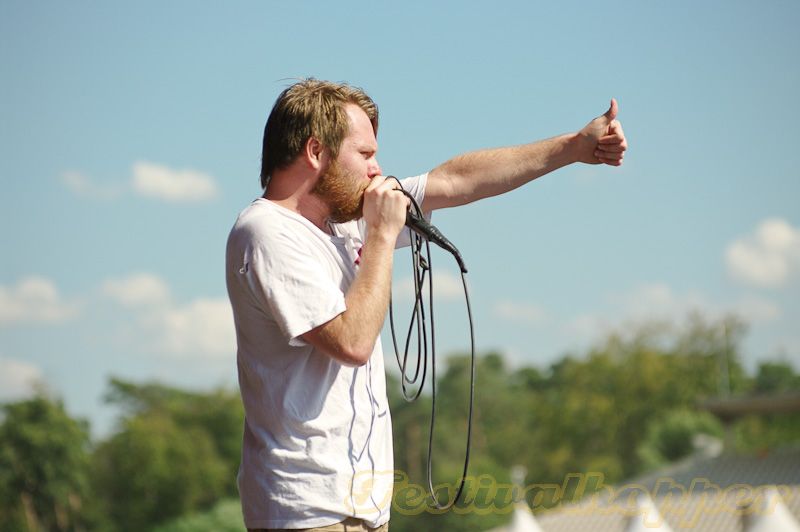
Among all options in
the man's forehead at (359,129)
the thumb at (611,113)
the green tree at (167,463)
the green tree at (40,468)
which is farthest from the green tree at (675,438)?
the man's forehead at (359,129)

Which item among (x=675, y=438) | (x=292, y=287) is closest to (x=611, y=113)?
(x=292, y=287)

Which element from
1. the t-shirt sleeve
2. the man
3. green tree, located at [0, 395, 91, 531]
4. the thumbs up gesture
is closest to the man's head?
the man

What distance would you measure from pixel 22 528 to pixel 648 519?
112 feet

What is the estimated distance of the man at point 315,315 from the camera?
7.64ft

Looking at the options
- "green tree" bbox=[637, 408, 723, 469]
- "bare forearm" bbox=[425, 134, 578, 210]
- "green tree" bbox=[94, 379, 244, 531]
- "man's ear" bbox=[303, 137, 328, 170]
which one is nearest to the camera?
"man's ear" bbox=[303, 137, 328, 170]

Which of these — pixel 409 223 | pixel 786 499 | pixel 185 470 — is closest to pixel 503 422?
pixel 185 470

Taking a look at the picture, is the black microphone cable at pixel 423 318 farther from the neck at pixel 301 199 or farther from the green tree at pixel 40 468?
the green tree at pixel 40 468

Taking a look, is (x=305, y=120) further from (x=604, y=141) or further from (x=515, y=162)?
(x=604, y=141)

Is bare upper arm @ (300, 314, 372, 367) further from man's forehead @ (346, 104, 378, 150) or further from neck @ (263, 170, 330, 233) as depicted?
man's forehead @ (346, 104, 378, 150)

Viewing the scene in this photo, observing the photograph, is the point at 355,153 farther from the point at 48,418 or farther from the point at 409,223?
the point at 48,418

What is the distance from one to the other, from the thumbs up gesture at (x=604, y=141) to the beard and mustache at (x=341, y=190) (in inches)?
33.2

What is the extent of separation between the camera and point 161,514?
5000 centimetres

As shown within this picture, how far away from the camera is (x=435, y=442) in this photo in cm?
5191

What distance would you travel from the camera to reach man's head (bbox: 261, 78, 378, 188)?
253 centimetres
